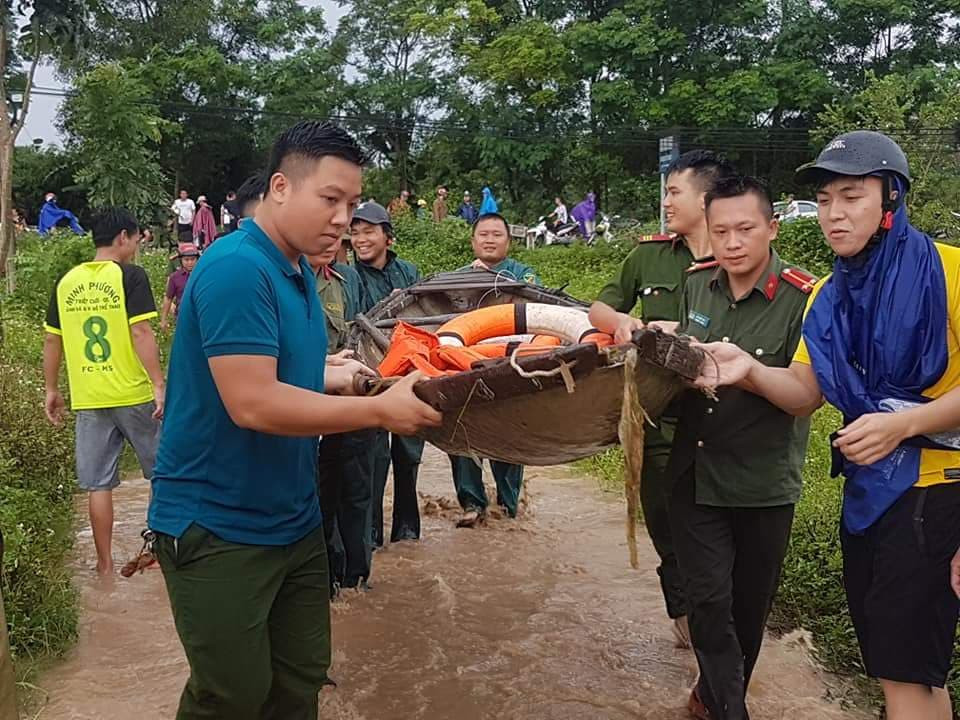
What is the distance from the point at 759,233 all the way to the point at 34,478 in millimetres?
4622

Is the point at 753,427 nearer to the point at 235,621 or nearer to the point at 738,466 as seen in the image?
the point at 738,466

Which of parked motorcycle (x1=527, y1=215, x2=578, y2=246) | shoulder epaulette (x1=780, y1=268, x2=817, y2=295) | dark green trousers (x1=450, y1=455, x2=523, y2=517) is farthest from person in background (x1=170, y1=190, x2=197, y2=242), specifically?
shoulder epaulette (x1=780, y1=268, x2=817, y2=295)

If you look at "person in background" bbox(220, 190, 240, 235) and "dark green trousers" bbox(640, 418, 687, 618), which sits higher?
"person in background" bbox(220, 190, 240, 235)

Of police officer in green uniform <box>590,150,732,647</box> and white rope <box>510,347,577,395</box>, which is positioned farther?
police officer in green uniform <box>590,150,732,647</box>

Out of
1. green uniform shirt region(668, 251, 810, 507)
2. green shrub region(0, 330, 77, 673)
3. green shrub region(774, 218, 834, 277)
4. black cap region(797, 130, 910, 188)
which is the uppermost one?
black cap region(797, 130, 910, 188)

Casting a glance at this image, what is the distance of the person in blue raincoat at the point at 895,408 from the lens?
232 centimetres

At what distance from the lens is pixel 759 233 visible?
2961mm

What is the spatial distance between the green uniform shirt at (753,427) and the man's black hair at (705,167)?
528 mm

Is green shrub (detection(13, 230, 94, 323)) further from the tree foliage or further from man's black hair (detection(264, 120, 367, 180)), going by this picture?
the tree foliage

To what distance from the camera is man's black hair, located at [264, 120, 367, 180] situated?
7.68 feet

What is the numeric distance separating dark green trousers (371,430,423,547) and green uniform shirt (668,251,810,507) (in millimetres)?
2365

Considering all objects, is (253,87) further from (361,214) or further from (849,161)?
(849,161)

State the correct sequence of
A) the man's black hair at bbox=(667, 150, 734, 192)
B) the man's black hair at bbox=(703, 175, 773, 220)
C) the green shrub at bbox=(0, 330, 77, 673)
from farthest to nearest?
the green shrub at bbox=(0, 330, 77, 673), the man's black hair at bbox=(667, 150, 734, 192), the man's black hair at bbox=(703, 175, 773, 220)

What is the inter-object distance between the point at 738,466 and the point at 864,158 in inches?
40.4
